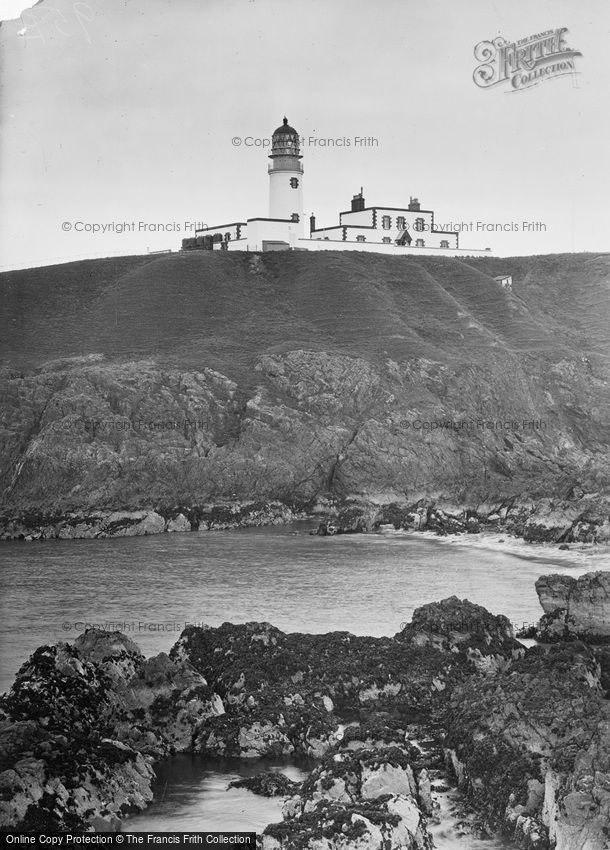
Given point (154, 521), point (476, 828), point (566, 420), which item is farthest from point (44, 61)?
point (566, 420)

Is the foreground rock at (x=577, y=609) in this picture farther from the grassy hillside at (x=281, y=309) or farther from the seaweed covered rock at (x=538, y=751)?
the grassy hillside at (x=281, y=309)

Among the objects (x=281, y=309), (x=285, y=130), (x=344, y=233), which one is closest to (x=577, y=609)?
(x=285, y=130)

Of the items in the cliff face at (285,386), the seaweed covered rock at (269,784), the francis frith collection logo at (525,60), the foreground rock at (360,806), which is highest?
the francis frith collection logo at (525,60)

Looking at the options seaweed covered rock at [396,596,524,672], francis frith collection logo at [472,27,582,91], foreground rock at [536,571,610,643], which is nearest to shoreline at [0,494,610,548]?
foreground rock at [536,571,610,643]

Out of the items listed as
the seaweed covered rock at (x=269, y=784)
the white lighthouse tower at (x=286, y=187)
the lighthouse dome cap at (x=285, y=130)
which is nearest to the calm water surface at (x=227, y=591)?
the seaweed covered rock at (x=269, y=784)

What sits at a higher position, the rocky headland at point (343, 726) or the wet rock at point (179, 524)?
→ the wet rock at point (179, 524)

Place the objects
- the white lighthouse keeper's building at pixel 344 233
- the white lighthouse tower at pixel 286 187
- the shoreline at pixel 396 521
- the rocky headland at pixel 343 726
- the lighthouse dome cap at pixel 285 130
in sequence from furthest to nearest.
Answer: the white lighthouse keeper's building at pixel 344 233
the white lighthouse tower at pixel 286 187
the shoreline at pixel 396 521
the lighthouse dome cap at pixel 285 130
the rocky headland at pixel 343 726

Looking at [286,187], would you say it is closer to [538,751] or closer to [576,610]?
[576,610]

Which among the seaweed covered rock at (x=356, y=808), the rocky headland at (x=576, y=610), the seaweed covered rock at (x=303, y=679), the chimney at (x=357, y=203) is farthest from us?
the chimney at (x=357, y=203)

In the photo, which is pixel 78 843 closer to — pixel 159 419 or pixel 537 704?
pixel 537 704
